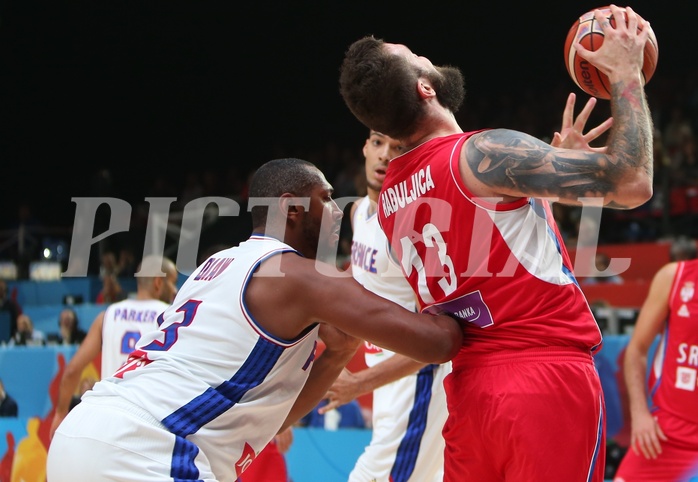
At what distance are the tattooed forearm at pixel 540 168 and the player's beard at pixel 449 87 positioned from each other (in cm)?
40

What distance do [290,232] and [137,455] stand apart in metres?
0.89

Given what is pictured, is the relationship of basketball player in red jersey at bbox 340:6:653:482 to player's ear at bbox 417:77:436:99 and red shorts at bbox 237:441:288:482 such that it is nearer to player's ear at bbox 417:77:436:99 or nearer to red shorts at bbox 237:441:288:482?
player's ear at bbox 417:77:436:99

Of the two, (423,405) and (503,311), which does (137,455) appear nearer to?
(503,311)

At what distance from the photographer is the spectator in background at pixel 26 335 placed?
30.2 ft

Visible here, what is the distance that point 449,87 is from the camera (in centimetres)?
291

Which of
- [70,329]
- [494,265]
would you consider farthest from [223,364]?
[70,329]

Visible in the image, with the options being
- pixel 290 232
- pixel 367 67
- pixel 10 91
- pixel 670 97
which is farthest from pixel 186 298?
pixel 10 91

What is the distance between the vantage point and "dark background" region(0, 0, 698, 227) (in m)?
16.6

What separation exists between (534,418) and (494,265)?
46 cm

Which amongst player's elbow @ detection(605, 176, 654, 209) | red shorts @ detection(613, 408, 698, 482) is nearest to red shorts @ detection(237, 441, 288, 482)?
red shorts @ detection(613, 408, 698, 482)

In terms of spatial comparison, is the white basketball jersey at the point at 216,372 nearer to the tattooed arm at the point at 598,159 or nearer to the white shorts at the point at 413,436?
the tattooed arm at the point at 598,159

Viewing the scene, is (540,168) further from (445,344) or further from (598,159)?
(445,344)

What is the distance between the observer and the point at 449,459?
2785 millimetres

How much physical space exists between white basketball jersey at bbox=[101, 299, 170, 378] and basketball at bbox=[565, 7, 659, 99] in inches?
157
